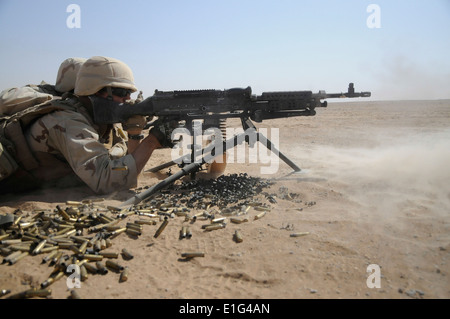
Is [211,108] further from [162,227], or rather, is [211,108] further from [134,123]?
[162,227]

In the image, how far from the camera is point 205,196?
5121 mm

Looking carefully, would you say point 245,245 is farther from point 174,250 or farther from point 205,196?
point 205,196

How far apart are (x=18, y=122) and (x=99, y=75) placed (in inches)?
56.2

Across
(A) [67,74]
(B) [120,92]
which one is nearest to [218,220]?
(B) [120,92]

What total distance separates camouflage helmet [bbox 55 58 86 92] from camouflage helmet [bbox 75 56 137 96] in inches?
37.4

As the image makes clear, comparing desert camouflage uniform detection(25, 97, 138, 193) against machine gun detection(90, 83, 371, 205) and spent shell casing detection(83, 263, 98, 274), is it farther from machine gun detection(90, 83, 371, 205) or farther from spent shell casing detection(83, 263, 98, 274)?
spent shell casing detection(83, 263, 98, 274)

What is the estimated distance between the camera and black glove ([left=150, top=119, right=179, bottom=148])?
540 cm

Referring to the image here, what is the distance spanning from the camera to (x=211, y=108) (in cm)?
575

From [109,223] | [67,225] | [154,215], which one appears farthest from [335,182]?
[67,225]

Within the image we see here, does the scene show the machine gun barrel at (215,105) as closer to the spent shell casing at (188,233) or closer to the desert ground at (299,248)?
the desert ground at (299,248)

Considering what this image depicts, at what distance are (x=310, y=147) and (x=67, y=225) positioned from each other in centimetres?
814

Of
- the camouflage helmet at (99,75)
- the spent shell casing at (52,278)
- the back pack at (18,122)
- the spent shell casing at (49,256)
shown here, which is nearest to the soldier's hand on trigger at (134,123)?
the camouflage helmet at (99,75)

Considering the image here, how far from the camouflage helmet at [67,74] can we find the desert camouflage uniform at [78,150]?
1049 mm
